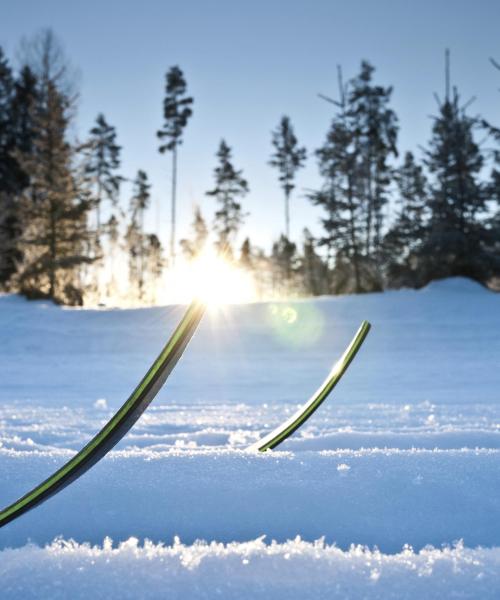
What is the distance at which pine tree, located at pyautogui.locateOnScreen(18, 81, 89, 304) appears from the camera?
18547 mm

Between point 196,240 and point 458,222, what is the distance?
1550 centimetres

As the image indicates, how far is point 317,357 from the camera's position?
35.2 ft

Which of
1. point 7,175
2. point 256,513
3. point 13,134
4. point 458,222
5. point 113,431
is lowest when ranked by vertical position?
point 256,513

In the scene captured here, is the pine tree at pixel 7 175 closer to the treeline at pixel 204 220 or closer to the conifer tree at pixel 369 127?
the treeline at pixel 204 220

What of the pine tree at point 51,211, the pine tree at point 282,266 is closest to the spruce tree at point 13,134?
the pine tree at point 51,211

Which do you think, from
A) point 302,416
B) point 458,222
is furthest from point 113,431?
point 458,222

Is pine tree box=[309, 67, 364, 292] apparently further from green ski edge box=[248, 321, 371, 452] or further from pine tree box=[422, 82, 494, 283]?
green ski edge box=[248, 321, 371, 452]

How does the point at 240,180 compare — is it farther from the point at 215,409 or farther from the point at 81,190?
the point at 215,409

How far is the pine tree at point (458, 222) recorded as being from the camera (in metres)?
17.2

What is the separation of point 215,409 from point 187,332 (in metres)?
3.69

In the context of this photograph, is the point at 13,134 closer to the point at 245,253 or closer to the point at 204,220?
the point at 204,220

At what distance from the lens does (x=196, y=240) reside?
96.4 feet

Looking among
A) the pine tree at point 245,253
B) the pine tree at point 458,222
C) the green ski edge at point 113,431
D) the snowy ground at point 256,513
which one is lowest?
Answer: the snowy ground at point 256,513

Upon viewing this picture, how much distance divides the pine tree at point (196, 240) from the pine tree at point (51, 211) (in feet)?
33.5
